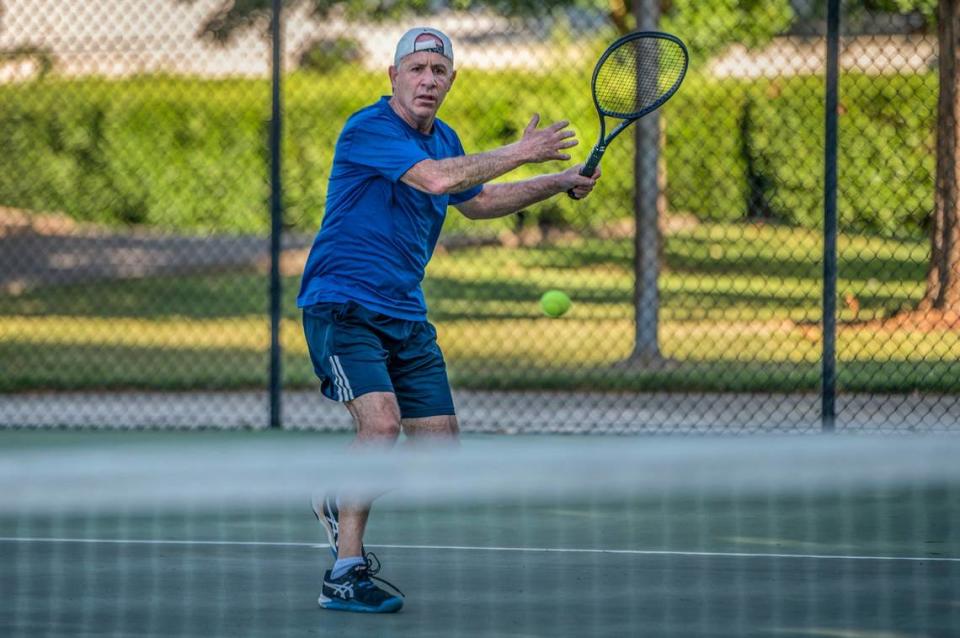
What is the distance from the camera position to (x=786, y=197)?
17812mm

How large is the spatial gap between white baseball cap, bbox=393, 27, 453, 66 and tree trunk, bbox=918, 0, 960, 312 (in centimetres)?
766

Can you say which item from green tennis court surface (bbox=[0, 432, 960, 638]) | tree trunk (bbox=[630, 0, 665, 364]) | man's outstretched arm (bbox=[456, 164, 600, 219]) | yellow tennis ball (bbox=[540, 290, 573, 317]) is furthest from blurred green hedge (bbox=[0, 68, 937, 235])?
man's outstretched arm (bbox=[456, 164, 600, 219])

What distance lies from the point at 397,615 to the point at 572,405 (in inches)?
190

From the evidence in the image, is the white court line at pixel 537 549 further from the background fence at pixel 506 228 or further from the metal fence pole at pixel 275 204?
the background fence at pixel 506 228

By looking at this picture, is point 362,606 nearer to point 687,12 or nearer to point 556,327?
point 687,12

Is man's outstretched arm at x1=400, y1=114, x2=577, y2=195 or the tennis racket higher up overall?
the tennis racket

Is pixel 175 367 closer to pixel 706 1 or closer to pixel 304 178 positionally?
pixel 706 1

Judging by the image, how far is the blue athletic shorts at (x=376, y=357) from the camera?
5.06 m

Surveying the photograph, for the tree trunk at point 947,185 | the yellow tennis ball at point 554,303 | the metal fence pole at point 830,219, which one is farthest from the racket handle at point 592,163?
the tree trunk at point 947,185

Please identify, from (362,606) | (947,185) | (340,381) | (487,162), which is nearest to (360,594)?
(362,606)

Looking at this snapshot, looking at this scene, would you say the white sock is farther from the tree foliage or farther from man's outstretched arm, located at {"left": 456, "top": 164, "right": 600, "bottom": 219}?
the tree foliage

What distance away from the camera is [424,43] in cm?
503

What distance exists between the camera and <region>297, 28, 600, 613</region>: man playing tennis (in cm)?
502

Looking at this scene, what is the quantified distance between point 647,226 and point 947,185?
111 inches
